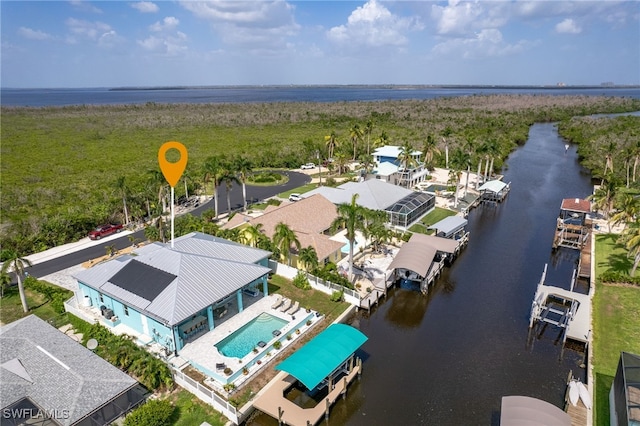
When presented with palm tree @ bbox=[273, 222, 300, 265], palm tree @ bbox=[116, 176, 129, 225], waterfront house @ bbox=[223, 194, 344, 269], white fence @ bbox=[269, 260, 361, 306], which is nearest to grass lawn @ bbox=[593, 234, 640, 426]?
white fence @ bbox=[269, 260, 361, 306]

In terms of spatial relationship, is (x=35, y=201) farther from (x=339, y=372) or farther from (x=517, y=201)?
(x=517, y=201)

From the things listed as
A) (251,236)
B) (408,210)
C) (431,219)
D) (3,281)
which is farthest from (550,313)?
(3,281)

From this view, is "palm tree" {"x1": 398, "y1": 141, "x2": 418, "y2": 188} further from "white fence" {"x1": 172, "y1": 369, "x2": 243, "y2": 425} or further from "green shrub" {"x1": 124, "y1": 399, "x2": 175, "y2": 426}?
"green shrub" {"x1": 124, "y1": 399, "x2": 175, "y2": 426}

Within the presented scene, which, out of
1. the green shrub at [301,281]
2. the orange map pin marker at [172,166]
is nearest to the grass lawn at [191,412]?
the green shrub at [301,281]

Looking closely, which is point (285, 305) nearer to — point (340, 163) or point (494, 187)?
point (494, 187)

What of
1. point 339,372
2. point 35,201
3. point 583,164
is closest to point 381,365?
point 339,372
